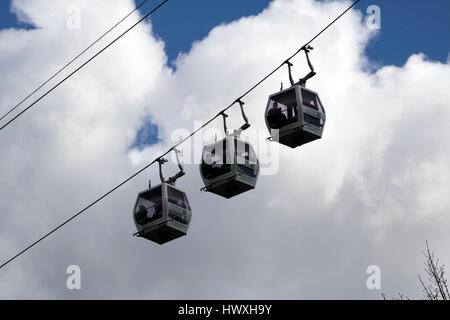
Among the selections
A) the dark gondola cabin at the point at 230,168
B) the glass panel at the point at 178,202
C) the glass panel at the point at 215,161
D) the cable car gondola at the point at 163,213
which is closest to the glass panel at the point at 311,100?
the dark gondola cabin at the point at 230,168

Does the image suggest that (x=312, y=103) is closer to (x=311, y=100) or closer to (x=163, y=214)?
(x=311, y=100)

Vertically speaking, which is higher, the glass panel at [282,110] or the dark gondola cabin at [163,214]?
the glass panel at [282,110]

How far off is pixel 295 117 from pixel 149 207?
422 centimetres

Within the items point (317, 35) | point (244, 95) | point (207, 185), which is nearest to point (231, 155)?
point (207, 185)

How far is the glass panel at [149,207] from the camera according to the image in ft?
74.5

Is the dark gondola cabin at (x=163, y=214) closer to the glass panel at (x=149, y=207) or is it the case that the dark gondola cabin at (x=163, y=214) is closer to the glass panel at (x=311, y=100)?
the glass panel at (x=149, y=207)

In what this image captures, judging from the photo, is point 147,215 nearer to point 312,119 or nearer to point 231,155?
point 231,155

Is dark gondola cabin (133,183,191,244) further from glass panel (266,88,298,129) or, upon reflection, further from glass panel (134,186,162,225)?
glass panel (266,88,298,129)

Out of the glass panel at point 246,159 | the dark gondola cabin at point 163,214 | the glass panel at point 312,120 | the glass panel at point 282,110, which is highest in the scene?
the glass panel at point 282,110

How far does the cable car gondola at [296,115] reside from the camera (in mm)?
20891

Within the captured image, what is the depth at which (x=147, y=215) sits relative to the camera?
Answer: 22891 millimetres

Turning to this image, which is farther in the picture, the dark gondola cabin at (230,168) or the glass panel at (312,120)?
the dark gondola cabin at (230,168)
